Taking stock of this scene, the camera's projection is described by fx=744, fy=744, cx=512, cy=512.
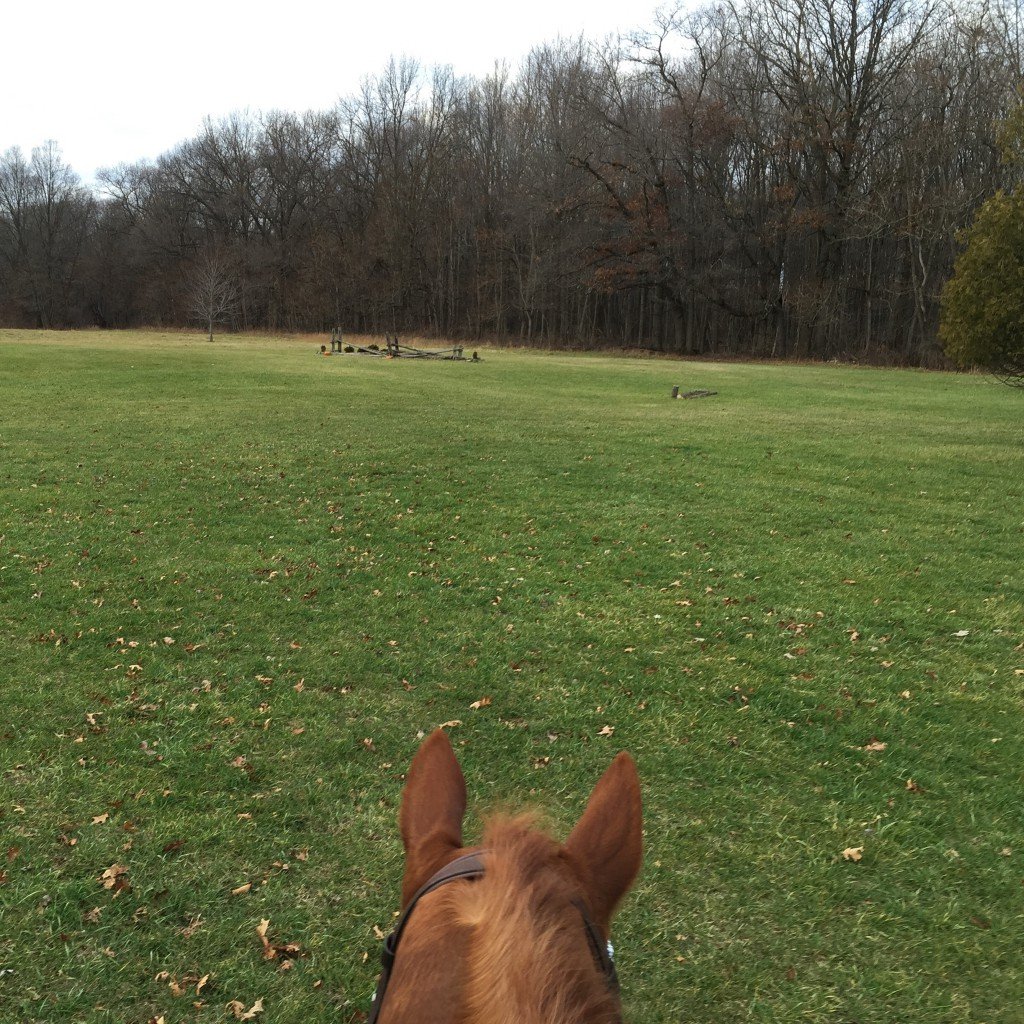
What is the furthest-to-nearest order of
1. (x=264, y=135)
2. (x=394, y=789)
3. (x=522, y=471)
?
(x=264, y=135), (x=522, y=471), (x=394, y=789)

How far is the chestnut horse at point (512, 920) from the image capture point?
85 cm

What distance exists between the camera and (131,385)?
74.4 ft

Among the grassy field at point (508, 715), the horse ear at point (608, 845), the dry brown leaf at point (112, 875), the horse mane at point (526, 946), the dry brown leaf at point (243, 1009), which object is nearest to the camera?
the horse mane at point (526, 946)

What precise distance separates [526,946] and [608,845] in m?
0.45

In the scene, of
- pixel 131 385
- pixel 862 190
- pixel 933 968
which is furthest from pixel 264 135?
pixel 933 968

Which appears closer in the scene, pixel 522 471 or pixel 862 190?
pixel 522 471

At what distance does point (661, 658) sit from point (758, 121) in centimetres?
5129

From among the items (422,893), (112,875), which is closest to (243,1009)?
(112,875)

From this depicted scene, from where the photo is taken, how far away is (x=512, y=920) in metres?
0.92

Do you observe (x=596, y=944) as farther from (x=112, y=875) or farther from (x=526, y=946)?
(x=112, y=875)

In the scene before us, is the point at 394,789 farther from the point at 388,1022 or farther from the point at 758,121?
the point at 758,121

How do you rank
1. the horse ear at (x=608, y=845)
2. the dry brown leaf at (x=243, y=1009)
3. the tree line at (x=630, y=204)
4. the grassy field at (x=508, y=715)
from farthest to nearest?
the tree line at (x=630, y=204)
the grassy field at (x=508, y=715)
the dry brown leaf at (x=243, y=1009)
the horse ear at (x=608, y=845)

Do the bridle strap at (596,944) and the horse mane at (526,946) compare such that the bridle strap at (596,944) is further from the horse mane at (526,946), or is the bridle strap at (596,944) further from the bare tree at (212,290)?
the bare tree at (212,290)

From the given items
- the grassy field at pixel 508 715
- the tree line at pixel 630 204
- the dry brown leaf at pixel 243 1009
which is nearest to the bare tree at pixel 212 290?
the tree line at pixel 630 204
